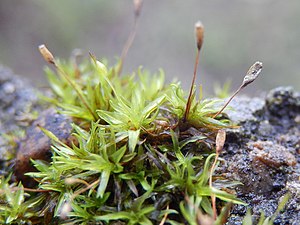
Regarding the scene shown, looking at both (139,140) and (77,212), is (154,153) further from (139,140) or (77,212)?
(77,212)

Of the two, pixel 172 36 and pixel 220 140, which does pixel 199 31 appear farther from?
pixel 172 36

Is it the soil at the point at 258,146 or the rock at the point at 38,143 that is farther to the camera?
the rock at the point at 38,143

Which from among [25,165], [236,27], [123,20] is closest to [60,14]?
[123,20]

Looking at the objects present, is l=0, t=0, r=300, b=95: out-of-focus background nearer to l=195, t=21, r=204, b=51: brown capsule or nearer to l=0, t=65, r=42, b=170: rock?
l=0, t=65, r=42, b=170: rock

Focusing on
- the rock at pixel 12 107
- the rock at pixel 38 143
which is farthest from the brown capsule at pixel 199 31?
the rock at pixel 12 107

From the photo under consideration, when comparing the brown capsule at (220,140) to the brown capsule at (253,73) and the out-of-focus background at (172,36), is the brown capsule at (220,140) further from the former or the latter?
the out-of-focus background at (172,36)

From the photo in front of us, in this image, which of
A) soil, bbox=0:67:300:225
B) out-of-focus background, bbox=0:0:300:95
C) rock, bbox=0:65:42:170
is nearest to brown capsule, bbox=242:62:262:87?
soil, bbox=0:67:300:225
